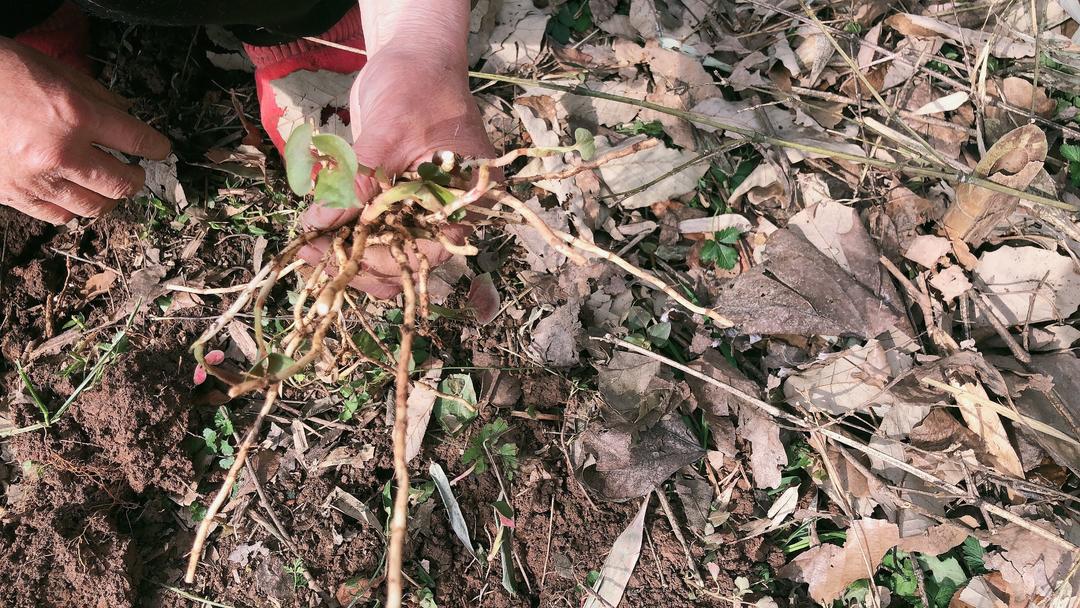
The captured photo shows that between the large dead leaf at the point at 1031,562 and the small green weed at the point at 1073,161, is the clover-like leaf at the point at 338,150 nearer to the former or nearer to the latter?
the large dead leaf at the point at 1031,562

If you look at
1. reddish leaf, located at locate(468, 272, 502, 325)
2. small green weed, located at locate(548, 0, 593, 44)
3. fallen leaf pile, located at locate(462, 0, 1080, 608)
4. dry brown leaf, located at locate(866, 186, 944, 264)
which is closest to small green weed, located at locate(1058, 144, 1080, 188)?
fallen leaf pile, located at locate(462, 0, 1080, 608)

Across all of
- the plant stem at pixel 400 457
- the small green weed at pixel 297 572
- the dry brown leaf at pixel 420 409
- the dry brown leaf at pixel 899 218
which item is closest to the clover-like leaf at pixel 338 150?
the plant stem at pixel 400 457

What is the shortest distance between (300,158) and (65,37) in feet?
4.45

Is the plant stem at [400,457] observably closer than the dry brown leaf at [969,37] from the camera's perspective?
Yes

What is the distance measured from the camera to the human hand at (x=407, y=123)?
146 centimetres

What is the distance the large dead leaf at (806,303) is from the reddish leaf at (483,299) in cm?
66

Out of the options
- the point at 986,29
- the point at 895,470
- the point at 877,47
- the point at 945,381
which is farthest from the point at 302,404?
the point at 986,29

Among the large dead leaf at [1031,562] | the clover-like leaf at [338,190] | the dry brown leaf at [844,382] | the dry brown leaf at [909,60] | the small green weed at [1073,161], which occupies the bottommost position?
the large dead leaf at [1031,562]

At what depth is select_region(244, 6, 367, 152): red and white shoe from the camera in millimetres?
2053

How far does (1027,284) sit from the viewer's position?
2010 mm

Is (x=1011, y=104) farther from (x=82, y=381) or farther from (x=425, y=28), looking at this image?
(x=82, y=381)

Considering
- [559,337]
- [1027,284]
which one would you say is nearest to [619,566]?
[559,337]

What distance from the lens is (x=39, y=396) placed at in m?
1.92

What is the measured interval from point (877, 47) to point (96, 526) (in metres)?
2.73
